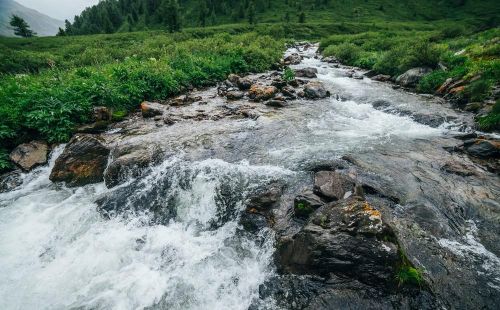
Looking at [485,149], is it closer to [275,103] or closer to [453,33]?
[275,103]

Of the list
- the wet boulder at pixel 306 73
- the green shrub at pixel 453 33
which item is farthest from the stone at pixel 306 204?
the green shrub at pixel 453 33

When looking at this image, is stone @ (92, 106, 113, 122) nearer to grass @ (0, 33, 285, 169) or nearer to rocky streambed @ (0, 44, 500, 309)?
rocky streambed @ (0, 44, 500, 309)

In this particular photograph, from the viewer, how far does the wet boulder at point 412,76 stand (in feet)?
62.8

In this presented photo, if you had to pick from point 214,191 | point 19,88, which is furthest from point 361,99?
point 19,88

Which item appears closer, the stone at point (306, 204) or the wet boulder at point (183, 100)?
the stone at point (306, 204)

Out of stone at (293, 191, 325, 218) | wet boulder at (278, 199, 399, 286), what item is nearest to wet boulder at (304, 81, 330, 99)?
stone at (293, 191, 325, 218)

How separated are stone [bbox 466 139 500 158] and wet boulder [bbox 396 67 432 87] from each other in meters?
10.6

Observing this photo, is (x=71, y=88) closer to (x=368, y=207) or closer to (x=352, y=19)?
(x=368, y=207)

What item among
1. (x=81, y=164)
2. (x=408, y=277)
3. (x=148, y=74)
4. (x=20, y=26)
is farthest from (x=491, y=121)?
(x=20, y=26)

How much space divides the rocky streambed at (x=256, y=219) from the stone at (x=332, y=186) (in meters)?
0.04

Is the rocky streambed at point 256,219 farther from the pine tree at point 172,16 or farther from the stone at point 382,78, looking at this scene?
the pine tree at point 172,16

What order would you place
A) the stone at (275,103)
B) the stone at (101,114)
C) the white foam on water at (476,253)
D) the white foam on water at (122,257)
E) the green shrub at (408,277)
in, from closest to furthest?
1. the green shrub at (408,277)
2. the white foam on water at (476,253)
3. the white foam on water at (122,257)
4. the stone at (101,114)
5. the stone at (275,103)

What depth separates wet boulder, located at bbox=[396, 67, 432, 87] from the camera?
1914 centimetres

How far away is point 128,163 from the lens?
9039 mm
